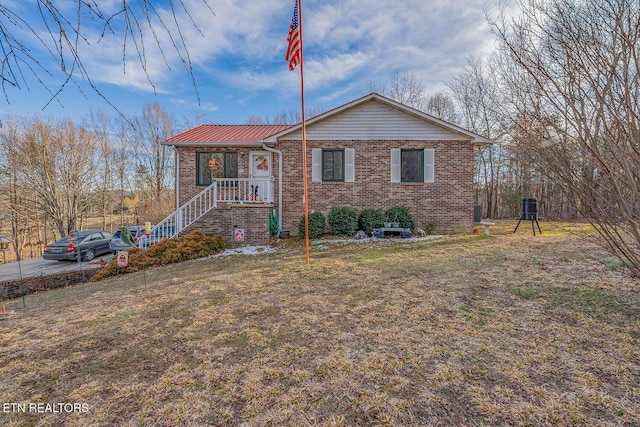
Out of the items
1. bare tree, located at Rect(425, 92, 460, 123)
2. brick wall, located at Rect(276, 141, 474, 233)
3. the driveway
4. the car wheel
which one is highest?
bare tree, located at Rect(425, 92, 460, 123)

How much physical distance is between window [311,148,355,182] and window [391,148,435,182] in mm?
1628

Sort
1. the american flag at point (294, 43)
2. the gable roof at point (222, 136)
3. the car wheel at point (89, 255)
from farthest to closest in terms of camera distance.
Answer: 1. the car wheel at point (89, 255)
2. the gable roof at point (222, 136)
3. the american flag at point (294, 43)

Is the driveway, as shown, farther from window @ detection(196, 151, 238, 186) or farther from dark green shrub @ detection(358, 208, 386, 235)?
dark green shrub @ detection(358, 208, 386, 235)

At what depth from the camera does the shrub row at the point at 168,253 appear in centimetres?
773

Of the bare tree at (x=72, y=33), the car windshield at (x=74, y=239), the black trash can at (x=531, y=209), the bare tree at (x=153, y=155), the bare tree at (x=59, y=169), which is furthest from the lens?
the bare tree at (x=153, y=155)

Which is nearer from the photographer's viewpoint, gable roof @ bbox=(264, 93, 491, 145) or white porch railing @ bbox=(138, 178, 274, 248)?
white porch railing @ bbox=(138, 178, 274, 248)

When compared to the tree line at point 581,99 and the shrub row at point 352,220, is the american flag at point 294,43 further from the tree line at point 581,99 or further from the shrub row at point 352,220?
the shrub row at point 352,220

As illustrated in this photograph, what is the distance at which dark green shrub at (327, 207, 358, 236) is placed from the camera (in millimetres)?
9984

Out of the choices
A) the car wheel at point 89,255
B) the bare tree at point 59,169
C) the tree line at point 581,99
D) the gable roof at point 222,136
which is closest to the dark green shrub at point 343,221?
the gable roof at point 222,136

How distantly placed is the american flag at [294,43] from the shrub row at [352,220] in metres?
4.92

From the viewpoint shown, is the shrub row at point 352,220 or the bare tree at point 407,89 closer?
the shrub row at point 352,220

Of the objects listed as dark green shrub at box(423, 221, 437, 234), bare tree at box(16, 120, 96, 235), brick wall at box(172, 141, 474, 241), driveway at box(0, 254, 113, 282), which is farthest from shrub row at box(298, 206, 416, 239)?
bare tree at box(16, 120, 96, 235)

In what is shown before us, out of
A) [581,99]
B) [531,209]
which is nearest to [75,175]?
[581,99]

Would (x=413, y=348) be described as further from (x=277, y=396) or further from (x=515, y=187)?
(x=515, y=187)
